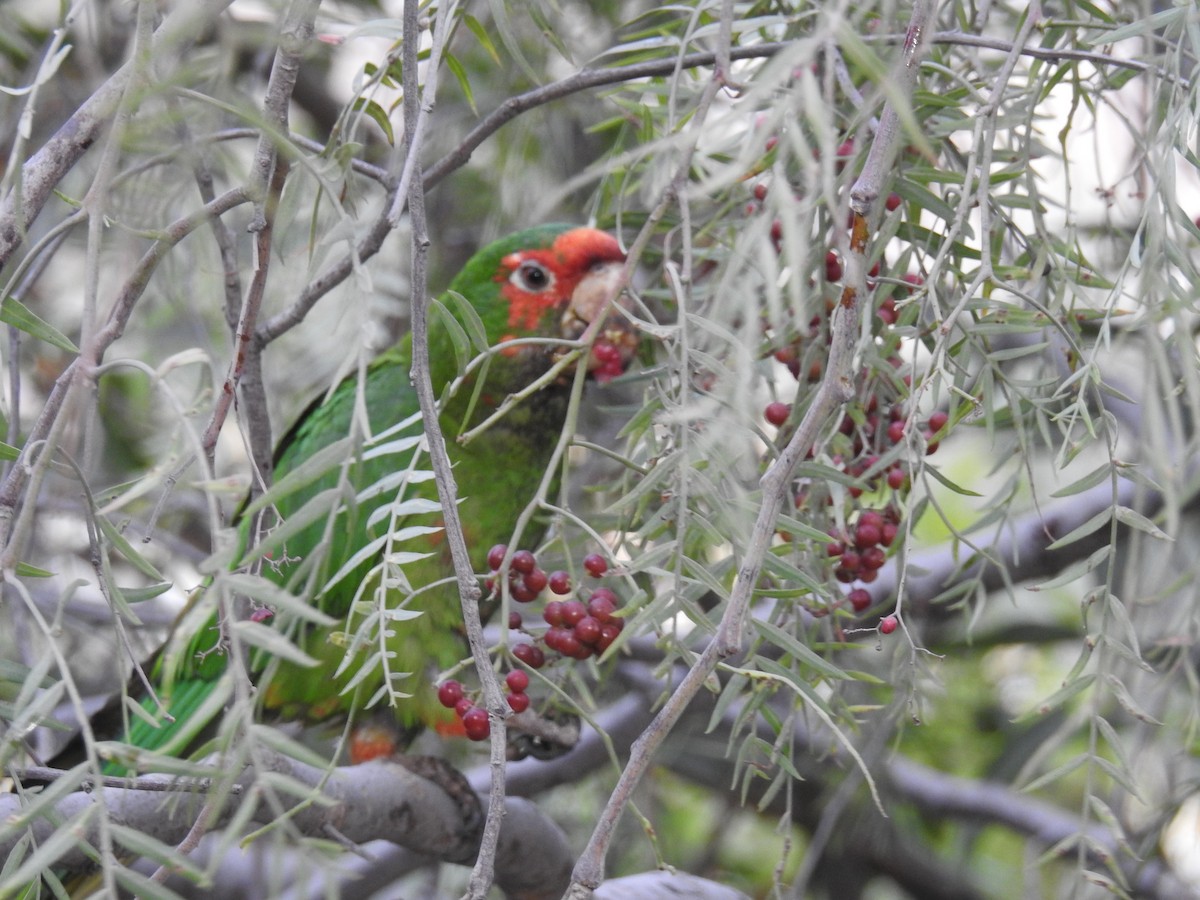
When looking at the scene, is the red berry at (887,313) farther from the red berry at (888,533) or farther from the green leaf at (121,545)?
the green leaf at (121,545)

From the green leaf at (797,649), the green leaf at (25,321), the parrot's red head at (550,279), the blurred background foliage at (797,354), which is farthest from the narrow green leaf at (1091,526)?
the parrot's red head at (550,279)

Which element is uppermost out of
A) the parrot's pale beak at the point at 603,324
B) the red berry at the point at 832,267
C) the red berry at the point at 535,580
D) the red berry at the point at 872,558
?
the red berry at the point at 832,267

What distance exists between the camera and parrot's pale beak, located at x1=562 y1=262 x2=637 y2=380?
3.90 ft

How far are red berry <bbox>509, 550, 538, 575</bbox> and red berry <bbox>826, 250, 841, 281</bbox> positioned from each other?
1.08 feet

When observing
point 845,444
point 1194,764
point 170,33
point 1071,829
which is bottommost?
point 1071,829

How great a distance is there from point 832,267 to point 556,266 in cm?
57

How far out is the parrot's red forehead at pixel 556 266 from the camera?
56.0 inches

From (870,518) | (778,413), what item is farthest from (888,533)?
(778,413)

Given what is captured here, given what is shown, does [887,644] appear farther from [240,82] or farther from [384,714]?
→ [240,82]

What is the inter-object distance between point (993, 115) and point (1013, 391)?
18cm

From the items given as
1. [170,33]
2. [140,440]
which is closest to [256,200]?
[170,33]

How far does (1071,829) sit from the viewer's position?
1.67 metres

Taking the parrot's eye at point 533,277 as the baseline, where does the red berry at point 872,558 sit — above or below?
below

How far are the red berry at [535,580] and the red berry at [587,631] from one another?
0.04 meters
